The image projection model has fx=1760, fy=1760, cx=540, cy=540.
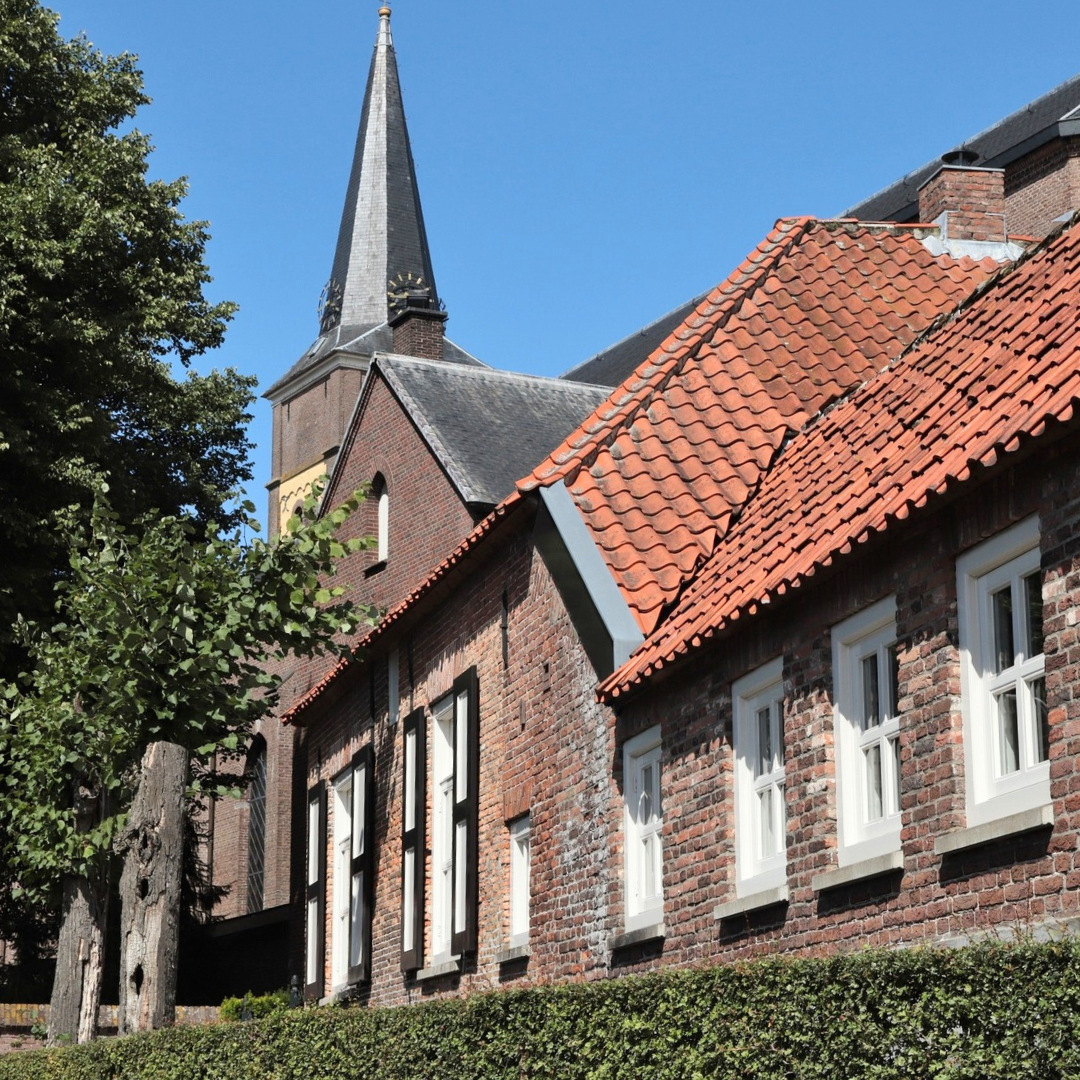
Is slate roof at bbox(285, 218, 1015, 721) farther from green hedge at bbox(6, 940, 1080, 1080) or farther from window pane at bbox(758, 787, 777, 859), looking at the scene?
green hedge at bbox(6, 940, 1080, 1080)

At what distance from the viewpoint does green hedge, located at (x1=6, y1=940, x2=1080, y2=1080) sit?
577 cm

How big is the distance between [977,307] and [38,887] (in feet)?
42.9

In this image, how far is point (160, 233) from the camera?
25031 mm

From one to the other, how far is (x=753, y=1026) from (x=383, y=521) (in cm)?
2052

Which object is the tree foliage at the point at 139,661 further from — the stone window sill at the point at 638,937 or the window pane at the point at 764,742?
the window pane at the point at 764,742

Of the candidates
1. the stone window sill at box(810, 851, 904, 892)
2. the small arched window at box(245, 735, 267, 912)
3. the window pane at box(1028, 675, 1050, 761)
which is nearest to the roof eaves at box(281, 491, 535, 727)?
the stone window sill at box(810, 851, 904, 892)

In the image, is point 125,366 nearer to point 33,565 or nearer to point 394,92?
point 33,565

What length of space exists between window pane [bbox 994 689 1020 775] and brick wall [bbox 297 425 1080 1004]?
0.25 metres

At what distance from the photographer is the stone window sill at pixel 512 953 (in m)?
15.6

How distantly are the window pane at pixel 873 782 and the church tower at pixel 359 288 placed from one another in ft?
161

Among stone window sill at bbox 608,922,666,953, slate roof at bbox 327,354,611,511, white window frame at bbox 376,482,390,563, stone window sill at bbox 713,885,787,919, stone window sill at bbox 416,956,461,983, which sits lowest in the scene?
stone window sill at bbox 416,956,461,983

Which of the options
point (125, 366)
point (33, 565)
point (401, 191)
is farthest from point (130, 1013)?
point (401, 191)

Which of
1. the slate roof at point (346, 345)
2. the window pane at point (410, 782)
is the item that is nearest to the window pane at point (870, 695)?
the window pane at point (410, 782)

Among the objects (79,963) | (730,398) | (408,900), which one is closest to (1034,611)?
(730,398)
